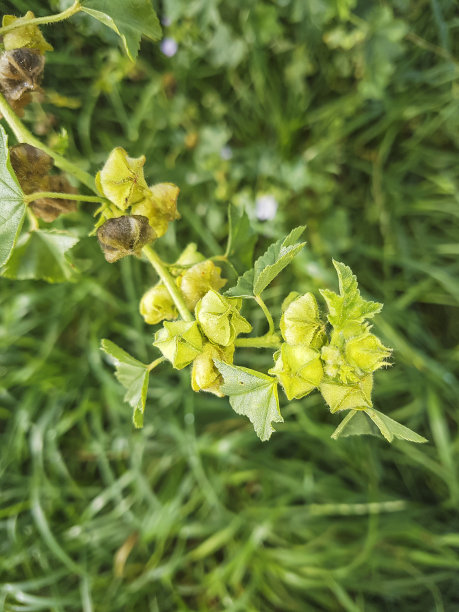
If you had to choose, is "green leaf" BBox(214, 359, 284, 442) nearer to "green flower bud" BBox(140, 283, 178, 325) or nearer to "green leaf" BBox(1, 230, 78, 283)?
"green flower bud" BBox(140, 283, 178, 325)

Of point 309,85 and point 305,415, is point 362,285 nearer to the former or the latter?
point 305,415

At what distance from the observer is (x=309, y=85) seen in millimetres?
1151

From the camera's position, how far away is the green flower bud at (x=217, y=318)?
42 cm

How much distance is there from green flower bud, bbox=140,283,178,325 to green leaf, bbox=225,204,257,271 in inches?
4.5

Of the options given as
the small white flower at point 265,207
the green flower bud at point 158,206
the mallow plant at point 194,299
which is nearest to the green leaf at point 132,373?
the mallow plant at point 194,299

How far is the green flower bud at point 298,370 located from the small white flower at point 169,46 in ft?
2.76

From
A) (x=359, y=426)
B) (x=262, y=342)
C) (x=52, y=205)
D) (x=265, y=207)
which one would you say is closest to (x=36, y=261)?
(x=52, y=205)

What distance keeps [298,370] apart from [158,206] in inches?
8.1

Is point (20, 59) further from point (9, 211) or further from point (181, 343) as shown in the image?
point (181, 343)

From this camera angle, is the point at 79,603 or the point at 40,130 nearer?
the point at 40,130

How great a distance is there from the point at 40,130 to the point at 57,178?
40 centimetres

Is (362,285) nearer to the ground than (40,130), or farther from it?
nearer to the ground

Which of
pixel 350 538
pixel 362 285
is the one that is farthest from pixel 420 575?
pixel 362 285

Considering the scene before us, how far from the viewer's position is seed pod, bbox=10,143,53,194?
0.47 meters
